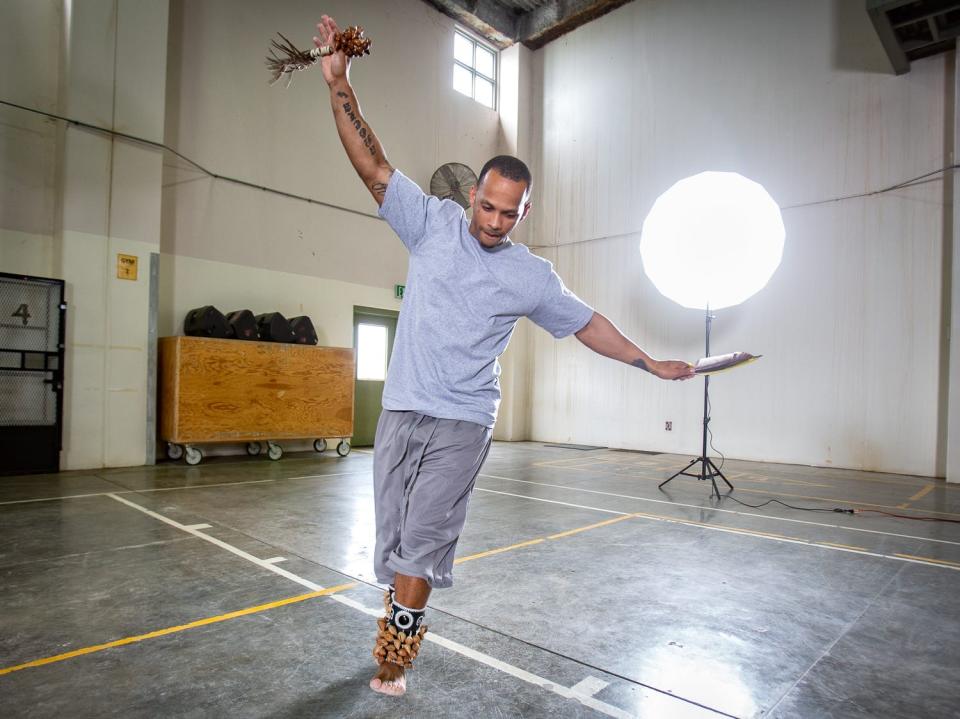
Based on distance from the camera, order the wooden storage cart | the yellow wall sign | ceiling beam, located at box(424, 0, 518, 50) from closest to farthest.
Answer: the yellow wall sign
the wooden storage cart
ceiling beam, located at box(424, 0, 518, 50)

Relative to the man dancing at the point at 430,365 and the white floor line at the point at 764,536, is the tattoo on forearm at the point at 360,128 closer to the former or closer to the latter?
the man dancing at the point at 430,365

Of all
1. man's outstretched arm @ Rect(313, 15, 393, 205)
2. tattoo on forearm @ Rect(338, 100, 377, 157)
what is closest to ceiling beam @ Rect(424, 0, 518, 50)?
man's outstretched arm @ Rect(313, 15, 393, 205)

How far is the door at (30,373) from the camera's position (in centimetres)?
574

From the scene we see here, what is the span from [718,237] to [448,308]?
404 cm

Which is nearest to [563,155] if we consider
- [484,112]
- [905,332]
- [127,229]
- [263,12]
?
[484,112]

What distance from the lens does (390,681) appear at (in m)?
1.80

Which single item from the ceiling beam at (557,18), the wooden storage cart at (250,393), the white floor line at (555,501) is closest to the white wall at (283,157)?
the wooden storage cart at (250,393)

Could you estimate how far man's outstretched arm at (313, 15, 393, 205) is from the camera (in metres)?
1.86

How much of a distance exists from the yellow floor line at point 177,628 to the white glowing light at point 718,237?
398cm

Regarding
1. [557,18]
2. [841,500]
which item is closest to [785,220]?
[841,500]

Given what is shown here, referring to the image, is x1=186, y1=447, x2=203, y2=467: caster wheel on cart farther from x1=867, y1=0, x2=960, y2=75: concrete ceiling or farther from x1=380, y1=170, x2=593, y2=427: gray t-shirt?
x1=867, y1=0, x2=960, y2=75: concrete ceiling

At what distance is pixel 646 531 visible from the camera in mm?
4023

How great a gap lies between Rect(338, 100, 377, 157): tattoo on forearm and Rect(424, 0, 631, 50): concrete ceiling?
32.2 ft

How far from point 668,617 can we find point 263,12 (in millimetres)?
8715
